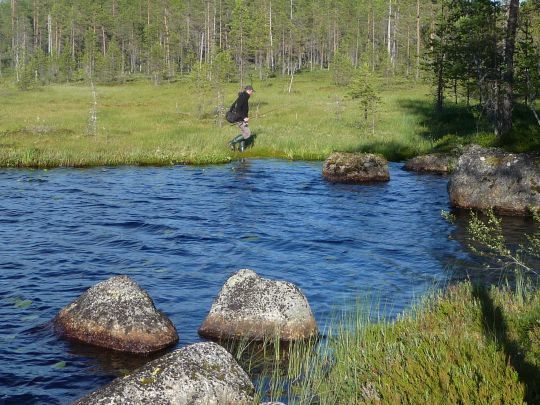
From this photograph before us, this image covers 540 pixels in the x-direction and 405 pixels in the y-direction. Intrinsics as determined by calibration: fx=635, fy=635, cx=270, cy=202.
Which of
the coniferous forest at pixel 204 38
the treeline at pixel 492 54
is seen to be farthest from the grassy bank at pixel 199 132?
the coniferous forest at pixel 204 38

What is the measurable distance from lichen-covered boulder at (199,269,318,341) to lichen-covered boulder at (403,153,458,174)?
1726 cm

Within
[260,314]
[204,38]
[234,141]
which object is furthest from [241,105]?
[204,38]

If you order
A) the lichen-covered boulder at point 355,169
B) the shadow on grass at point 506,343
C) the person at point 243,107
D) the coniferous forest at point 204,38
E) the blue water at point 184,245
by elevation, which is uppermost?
the coniferous forest at point 204,38

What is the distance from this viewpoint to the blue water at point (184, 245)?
8977mm

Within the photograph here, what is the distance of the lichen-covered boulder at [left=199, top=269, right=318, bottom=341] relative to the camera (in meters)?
9.09

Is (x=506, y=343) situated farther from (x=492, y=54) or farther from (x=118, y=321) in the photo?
(x=492, y=54)

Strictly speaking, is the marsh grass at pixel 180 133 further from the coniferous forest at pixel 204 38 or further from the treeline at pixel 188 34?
the treeline at pixel 188 34

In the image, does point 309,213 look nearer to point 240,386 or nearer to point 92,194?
point 92,194

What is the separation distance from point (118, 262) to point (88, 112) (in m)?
36.9

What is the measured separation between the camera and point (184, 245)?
14.7 metres

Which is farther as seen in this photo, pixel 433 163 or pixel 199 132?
pixel 199 132

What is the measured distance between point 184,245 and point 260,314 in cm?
579

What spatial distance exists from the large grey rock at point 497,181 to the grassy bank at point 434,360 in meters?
9.61

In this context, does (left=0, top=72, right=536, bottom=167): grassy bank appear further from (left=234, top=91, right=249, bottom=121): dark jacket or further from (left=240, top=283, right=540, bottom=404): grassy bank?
(left=240, top=283, right=540, bottom=404): grassy bank
